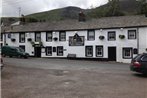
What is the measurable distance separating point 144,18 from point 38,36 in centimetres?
1730

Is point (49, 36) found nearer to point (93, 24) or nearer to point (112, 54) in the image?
point (93, 24)

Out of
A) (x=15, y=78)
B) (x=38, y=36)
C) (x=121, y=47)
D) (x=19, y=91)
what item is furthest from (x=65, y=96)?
(x=38, y=36)

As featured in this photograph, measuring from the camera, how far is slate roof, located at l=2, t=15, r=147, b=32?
42.2 metres

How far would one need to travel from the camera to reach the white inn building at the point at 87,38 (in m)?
41.0

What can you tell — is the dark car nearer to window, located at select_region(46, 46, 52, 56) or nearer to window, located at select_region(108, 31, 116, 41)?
window, located at select_region(108, 31, 116, 41)

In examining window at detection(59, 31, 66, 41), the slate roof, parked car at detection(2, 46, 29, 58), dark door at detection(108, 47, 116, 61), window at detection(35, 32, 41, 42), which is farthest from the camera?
window at detection(35, 32, 41, 42)

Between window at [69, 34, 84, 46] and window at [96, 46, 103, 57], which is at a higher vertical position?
window at [69, 34, 84, 46]

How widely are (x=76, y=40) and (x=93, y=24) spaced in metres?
3.48

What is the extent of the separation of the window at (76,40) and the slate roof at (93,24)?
135 cm

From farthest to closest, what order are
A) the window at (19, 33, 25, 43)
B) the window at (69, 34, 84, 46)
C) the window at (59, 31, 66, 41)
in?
the window at (19, 33, 25, 43)
the window at (59, 31, 66, 41)
the window at (69, 34, 84, 46)

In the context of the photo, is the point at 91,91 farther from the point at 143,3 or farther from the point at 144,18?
the point at 143,3

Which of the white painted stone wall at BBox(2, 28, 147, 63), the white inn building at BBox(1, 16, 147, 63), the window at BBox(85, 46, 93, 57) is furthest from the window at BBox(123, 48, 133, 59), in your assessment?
the window at BBox(85, 46, 93, 57)

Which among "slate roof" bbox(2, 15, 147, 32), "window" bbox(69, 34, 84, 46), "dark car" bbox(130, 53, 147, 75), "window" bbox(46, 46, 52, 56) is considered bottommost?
"dark car" bbox(130, 53, 147, 75)

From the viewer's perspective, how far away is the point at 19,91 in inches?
543
